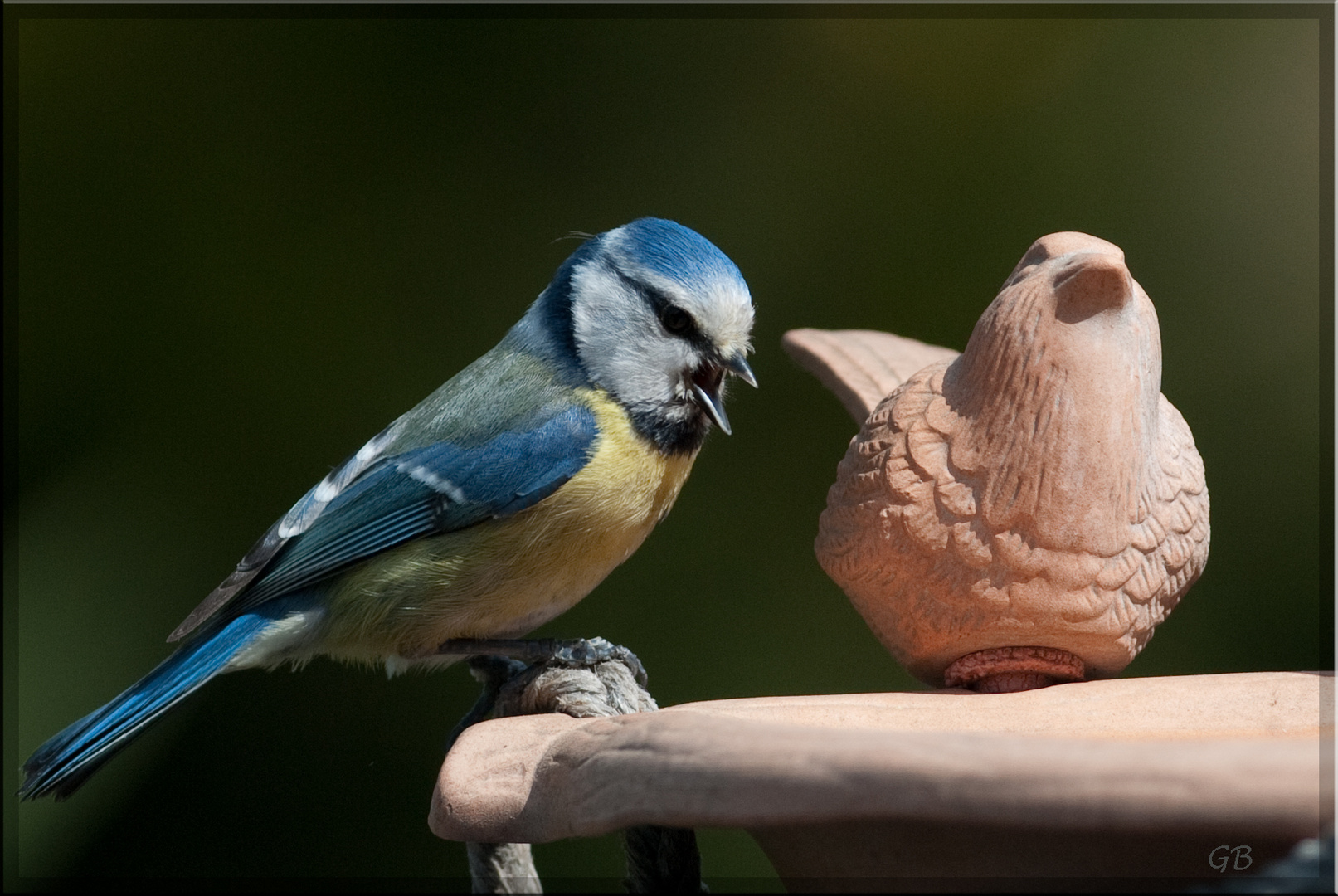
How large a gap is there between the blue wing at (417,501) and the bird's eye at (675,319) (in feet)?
0.52

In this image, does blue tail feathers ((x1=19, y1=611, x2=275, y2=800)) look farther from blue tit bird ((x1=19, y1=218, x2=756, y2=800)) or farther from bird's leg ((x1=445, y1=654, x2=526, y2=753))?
bird's leg ((x1=445, y1=654, x2=526, y2=753))

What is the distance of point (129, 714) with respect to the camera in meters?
1.61

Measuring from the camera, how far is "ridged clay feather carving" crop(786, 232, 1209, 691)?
1230 mm

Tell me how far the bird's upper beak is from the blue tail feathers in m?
0.64

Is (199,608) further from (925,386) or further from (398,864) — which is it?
(398,864)

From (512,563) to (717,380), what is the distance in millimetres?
381

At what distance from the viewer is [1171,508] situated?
1281 millimetres

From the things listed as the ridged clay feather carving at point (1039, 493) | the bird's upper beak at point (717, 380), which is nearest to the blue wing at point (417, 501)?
the bird's upper beak at point (717, 380)

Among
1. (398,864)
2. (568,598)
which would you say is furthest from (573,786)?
(398,864)

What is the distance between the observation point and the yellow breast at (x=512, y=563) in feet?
5.38

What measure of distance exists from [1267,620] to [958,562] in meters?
1.61

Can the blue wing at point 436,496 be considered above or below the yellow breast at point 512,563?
above

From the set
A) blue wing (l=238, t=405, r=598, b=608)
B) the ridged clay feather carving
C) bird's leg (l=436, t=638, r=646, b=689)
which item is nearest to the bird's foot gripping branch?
bird's leg (l=436, t=638, r=646, b=689)

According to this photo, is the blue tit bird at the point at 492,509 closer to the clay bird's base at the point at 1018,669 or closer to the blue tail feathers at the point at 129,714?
the blue tail feathers at the point at 129,714
